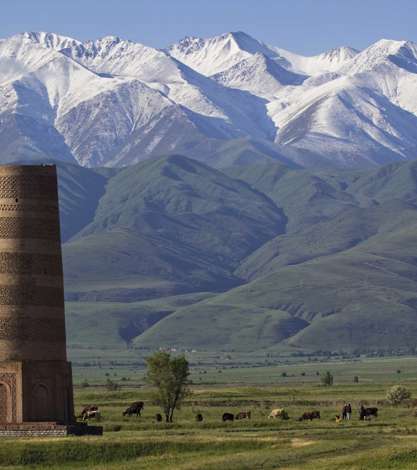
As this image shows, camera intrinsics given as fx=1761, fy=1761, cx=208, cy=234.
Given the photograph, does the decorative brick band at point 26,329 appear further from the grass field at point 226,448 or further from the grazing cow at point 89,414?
the grazing cow at point 89,414

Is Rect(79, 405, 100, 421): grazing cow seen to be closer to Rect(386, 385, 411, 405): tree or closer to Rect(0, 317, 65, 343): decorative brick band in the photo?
Rect(0, 317, 65, 343): decorative brick band

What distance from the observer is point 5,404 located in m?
89.9

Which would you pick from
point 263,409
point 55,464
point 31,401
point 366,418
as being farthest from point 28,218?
point 263,409

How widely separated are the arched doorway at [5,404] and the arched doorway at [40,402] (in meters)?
1.35

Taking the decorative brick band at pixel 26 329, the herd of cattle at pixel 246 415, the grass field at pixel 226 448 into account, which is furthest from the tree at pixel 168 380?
the decorative brick band at pixel 26 329

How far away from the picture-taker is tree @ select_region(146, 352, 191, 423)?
118m

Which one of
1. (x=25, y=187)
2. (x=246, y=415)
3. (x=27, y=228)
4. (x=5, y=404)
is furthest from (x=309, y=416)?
(x=25, y=187)

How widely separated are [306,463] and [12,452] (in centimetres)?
1415

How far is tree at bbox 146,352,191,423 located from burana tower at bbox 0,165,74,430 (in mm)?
26213

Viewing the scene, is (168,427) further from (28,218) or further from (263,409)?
(263,409)

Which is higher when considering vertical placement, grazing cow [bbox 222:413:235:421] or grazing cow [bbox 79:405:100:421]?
grazing cow [bbox 79:405:100:421]

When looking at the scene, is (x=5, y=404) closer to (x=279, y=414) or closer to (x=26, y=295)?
(x=26, y=295)

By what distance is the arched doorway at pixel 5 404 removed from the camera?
294 ft

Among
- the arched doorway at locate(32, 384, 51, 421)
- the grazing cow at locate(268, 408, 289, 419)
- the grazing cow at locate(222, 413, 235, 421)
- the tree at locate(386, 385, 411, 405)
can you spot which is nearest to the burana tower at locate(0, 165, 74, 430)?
the arched doorway at locate(32, 384, 51, 421)
